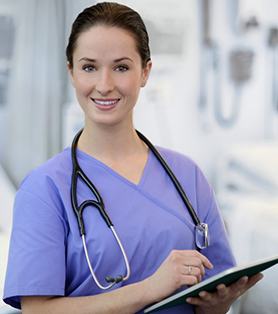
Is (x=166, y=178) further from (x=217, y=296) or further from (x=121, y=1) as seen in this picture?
(x=121, y=1)

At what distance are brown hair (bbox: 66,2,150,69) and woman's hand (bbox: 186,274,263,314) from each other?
518 mm

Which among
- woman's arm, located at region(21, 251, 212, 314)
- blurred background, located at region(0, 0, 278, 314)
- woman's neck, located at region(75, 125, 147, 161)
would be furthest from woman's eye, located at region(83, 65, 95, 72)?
blurred background, located at region(0, 0, 278, 314)

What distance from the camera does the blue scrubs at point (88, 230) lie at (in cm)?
91

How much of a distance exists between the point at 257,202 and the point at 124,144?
3.81 ft

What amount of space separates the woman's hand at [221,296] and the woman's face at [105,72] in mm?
403

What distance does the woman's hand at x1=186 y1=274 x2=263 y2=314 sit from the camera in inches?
35.6

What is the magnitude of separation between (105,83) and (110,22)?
136 millimetres

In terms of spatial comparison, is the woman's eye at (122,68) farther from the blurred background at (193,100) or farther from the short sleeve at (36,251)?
the blurred background at (193,100)

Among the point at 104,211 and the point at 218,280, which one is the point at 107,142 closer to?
the point at 104,211

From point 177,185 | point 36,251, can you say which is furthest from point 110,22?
point 36,251

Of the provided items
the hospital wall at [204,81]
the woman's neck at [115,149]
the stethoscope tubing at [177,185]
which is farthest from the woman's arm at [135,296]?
the hospital wall at [204,81]

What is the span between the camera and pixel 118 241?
0.93 meters

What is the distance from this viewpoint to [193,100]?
2.37m

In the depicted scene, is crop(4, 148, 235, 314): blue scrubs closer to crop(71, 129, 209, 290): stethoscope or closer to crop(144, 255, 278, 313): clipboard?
crop(71, 129, 209, 290): stethoscope
